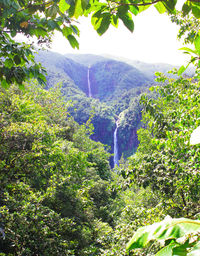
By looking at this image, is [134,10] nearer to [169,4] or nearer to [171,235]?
[169,4]

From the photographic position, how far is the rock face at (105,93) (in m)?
102

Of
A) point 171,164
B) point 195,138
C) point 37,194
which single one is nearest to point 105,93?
point 37,194

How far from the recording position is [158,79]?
4.59 m

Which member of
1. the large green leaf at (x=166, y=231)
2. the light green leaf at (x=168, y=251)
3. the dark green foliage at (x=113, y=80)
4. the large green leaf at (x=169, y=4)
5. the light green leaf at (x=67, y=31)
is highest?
the dark green foliage at (x=113, y=80)

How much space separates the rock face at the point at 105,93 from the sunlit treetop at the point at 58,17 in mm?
69116

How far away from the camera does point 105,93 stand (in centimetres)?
16850

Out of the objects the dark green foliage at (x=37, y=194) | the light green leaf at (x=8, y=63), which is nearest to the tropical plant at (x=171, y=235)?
the light green leaf at (x=8, y=63)

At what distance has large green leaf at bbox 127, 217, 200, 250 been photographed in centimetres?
72

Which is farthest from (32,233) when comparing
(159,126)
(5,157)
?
(159,126)

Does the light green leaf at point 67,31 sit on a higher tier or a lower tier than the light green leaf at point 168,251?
higher

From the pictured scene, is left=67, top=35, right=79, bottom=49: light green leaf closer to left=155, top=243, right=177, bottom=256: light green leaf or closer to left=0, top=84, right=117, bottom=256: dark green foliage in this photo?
left=155, top=243, right=177, bottom=256: light green leaf

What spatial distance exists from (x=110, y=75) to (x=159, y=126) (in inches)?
7380

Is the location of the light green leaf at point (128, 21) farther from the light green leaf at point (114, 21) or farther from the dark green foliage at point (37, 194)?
the dark green foliage at point (37, 194)

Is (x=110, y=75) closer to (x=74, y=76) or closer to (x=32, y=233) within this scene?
(x=74, y=76)
